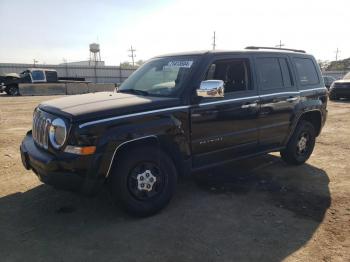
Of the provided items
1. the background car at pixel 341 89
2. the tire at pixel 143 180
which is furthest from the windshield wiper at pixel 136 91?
the background car at pixel 341 89

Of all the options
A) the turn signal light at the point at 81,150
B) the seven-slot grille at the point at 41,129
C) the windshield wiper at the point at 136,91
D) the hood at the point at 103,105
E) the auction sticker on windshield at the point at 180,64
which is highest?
the auction sticker on windshield at the point at 180,64

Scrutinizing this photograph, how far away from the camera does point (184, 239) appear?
3.78 metres

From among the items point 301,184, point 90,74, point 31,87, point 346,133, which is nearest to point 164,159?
point 301,184

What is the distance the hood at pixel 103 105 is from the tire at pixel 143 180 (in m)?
0.48

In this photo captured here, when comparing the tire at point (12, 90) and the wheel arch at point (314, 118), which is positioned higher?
the wheel arch at point (314, 118)

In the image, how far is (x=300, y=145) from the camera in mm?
6445

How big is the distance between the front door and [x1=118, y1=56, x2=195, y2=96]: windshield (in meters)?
0.33

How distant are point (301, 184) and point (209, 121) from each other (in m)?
1.91

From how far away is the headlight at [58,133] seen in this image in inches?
150

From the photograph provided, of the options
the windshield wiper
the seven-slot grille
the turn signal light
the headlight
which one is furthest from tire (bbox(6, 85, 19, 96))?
the turn signal light

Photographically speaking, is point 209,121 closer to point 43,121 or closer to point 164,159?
point 164,159

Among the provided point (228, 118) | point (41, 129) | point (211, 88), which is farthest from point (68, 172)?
point (228, 118)

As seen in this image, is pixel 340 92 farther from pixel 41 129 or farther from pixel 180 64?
pixel 41 129

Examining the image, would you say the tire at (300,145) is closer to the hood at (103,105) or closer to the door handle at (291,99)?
the door handle at (291,99)
